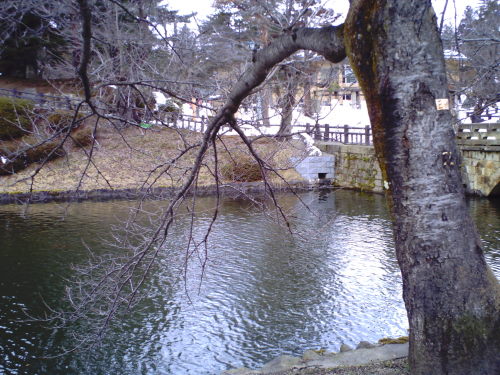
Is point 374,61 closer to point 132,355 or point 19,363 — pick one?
point 132,355

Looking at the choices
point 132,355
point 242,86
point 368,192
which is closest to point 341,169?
point 368,192

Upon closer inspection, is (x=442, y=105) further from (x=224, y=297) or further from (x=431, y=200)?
(x=224, y=297)

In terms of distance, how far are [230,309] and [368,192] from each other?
12.6m

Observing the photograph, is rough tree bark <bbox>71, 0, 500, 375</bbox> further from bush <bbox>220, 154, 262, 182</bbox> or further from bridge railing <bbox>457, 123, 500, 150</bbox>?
bridge railing <bbox>457, 123, 500, 150</bbox>

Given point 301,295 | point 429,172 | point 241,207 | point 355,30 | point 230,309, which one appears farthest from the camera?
point 241,207

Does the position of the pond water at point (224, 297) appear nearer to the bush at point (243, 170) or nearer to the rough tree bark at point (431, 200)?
the rough tree bark at point (431, 200)

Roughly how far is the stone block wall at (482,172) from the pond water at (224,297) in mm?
2925

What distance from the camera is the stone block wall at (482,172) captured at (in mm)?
15164

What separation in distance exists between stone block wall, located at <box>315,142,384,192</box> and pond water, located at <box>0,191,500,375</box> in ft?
19.9

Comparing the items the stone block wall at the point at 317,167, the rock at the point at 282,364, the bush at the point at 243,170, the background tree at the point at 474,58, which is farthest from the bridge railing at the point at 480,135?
the rock at the point at 282,364

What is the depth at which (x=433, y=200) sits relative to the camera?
2.61m

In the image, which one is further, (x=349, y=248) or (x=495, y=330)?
(x=349, y=248)

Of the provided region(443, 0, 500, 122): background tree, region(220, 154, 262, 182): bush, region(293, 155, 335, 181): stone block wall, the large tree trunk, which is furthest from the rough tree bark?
region(293, 155, 335, 181): stone block wall

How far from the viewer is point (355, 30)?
280 centimetres
